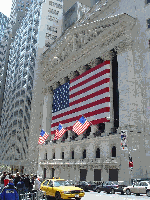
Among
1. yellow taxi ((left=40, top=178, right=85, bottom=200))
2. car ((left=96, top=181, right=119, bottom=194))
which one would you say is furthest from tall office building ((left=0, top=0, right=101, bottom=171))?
yellow taxi ((left=40, top=178, right=85, bottom=200))

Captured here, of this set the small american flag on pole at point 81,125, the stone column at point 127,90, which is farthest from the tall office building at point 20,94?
the stone column at point 127,90

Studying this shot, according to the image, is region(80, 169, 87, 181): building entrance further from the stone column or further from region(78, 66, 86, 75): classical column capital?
region(78, 66, 86, 75): classical column capital

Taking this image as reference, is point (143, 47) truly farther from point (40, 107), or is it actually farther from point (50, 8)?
point (50, 8)

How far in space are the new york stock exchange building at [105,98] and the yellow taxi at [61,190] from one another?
1325 centimetres

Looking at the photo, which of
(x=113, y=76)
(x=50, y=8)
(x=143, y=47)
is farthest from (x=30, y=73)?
(x=143, y=47)

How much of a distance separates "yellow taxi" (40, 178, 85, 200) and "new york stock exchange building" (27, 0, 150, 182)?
522 inches

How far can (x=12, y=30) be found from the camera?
11644 cm

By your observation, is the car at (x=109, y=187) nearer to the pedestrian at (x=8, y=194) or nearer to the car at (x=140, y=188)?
the car at (x=140, y=188)

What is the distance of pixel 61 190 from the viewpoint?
16.9 meters

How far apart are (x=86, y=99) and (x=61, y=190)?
28.9 metres

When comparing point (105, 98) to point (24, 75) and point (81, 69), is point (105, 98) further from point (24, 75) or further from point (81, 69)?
point (24, 75)

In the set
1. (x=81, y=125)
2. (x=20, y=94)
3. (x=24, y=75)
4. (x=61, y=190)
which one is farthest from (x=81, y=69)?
(x=61, y=190)

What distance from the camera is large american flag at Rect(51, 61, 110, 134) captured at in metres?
40.8

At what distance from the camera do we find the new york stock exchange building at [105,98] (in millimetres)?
36406
